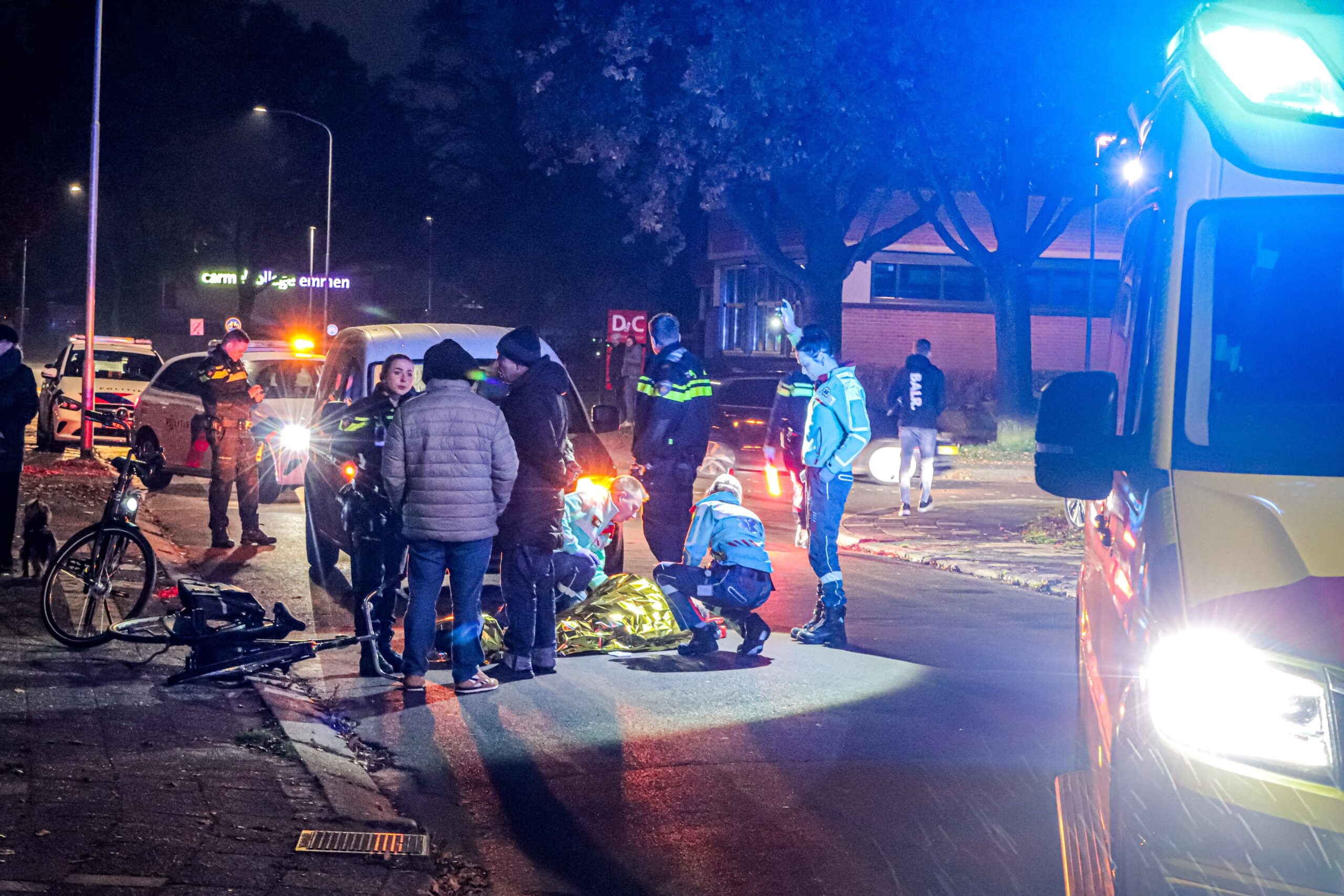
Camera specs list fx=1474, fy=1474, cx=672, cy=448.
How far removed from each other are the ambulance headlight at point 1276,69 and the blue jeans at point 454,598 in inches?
182

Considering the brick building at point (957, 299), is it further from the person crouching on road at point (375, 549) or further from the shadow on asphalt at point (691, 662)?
the person crouching on road at point (375, 549)

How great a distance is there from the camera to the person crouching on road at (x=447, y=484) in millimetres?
7258

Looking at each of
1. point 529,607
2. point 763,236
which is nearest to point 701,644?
point 529,607

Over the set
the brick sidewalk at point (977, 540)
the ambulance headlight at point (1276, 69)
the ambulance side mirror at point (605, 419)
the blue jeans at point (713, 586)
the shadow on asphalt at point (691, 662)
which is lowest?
the shadow on asphalt at point (691, 662)

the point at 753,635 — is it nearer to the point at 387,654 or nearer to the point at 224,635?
the point at 387,654

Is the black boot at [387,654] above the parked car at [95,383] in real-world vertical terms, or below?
below

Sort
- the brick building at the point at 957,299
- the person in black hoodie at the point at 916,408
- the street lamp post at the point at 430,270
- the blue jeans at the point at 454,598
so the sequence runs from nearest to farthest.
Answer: the blue jeans at the point at 454,598 → the person in black hoodie at the point at 916,408 → the brick building at the point at 957,299 → the street lamp post at the point at 430,270

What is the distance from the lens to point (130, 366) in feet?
82.4

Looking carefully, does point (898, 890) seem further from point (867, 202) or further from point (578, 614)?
point (867, 202)

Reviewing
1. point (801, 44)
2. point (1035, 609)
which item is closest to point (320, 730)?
point (1035, 609)

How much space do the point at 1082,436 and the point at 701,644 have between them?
5.06 m

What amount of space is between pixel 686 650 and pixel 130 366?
1907cm

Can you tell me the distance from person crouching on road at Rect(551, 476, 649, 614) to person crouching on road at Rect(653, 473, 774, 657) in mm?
524

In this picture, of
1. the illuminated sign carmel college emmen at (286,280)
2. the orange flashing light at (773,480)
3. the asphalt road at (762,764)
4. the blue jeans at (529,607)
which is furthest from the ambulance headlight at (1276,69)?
the illuminated sign carmel college emmen at (286,280)
